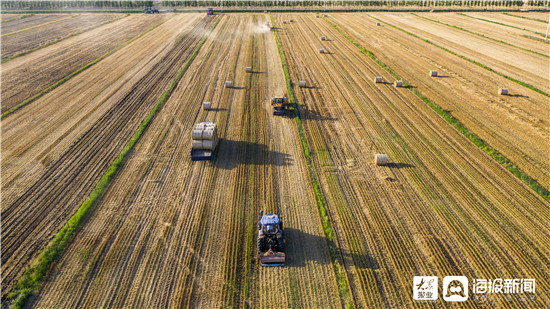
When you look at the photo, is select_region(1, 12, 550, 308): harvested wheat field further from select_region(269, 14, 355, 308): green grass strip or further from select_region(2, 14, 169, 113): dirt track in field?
select_region(2, 14, 169, 113): dirt track in field

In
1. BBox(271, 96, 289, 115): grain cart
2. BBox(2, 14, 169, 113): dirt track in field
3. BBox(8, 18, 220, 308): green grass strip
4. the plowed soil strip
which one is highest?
the plowed soil strip

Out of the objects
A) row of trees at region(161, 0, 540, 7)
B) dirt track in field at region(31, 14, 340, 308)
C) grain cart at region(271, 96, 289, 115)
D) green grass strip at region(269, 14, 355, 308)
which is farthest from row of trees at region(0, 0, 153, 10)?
green grass strip at region(269, 14, 355, 308)

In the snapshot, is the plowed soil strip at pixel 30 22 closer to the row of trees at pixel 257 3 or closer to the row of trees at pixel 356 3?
the row of trees at pixel 257 3

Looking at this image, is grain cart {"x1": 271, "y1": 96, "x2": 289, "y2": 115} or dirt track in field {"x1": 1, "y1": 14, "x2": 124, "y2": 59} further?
dirt track in field {"x1": 1, "y1": 14, "x2": 124, "y2": 59}

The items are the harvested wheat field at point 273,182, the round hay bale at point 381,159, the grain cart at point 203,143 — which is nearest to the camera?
the harvested wheat field at point 273,182

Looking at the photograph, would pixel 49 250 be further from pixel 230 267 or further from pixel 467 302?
pixel 467 302

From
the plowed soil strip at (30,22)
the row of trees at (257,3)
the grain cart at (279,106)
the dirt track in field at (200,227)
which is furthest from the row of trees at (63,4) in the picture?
the dirt track in field at (200,227)

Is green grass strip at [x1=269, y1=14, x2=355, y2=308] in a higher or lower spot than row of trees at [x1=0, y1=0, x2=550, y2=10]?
lower
